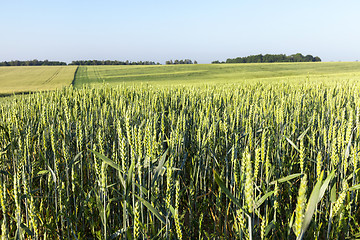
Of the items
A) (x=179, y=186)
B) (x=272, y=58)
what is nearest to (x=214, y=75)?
(x=179, y=186)

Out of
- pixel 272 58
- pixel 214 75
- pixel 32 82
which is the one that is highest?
pixel 272 58

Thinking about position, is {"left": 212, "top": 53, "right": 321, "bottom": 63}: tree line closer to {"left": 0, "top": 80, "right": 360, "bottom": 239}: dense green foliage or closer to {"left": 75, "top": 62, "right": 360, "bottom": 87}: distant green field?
{"left": 75, "top": 62, "right": 360, "bottom": 87}: distant green field

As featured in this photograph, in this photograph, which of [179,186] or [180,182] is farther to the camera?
[180,182]

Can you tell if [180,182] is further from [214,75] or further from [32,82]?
[32,82]

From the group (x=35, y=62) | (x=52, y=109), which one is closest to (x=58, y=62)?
Answer: (x=35, y=62)

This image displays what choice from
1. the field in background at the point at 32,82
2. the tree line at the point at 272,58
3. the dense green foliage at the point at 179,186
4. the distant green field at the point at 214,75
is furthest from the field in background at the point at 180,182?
the tree line at the point at 272,58

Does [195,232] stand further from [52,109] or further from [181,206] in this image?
[52,109]

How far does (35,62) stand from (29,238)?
84.8 metres

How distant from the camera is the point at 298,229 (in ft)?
2.06

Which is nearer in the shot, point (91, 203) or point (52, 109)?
point (91, 203)

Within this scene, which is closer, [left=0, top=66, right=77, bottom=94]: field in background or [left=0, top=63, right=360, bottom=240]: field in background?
[left=0, top=63, right=360, bottom=240]: field in background

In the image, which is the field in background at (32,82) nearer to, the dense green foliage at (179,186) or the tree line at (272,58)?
the dense green foliage at (179,186)

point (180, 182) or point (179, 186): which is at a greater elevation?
point (179, 186)

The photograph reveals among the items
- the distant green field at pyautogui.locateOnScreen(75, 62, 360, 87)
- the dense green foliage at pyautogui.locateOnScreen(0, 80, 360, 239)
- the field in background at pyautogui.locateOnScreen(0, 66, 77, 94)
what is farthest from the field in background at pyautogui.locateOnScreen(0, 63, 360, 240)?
the distant green field at pyautogui.locateOnScreen(75, 62, 360, 87)
